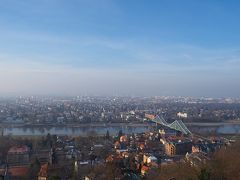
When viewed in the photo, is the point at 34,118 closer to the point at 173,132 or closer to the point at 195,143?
the point at 173,132

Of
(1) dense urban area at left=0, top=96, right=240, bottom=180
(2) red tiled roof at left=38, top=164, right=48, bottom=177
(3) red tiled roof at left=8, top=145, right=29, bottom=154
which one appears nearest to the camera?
(1) dense urban area at left=0, top=96, right=240, bottom=180

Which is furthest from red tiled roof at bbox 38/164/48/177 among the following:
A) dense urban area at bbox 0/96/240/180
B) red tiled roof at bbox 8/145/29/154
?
red tiled roof at bbox 8/145/29/154

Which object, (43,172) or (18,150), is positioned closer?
(43,172)

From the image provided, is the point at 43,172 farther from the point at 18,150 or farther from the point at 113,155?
the point at 18,150

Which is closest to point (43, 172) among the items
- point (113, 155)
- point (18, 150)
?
point (113, 155)

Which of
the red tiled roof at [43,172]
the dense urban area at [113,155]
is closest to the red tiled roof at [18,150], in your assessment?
the dense urban area at [113,155]

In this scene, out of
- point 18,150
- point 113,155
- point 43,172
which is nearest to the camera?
point 43,172

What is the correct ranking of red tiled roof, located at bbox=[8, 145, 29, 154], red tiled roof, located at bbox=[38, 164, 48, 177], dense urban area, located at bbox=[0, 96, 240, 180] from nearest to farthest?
dense urban area, located at bbox=[0, 96, 240, 180] → red tiled roof, located at bbox=[38, 164, 48, 177] → red tiled roof, located at bbox=[8, 145, 29, 154]

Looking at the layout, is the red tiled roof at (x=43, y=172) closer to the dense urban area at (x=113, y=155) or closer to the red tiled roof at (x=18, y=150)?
the dense urban area at (x=113, y=155)

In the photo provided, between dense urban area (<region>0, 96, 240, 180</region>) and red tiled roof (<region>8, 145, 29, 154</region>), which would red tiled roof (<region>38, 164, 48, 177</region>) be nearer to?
dense urban area (<region>0, 96, 240, 180</region>)

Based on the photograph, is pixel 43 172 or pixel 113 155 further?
pixel 113 155

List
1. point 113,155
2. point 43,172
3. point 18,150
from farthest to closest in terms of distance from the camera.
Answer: point 18,150
point 113,155
point 43,172

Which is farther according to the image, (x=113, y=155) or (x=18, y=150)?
(x=18, y=150)
